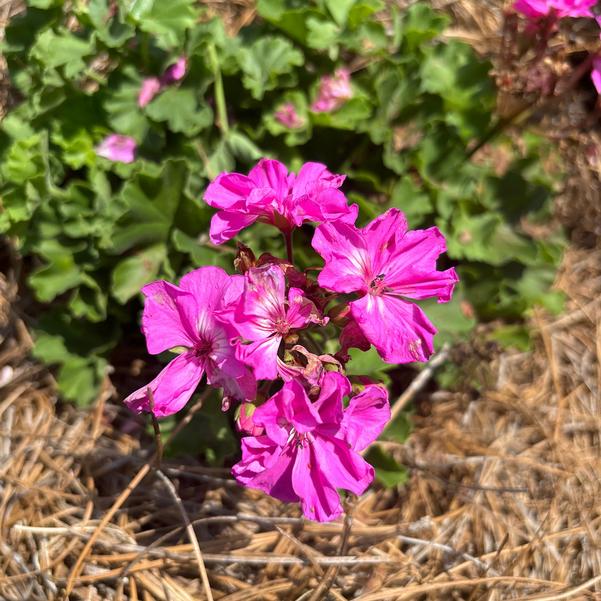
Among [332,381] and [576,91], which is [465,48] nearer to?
[576,91]

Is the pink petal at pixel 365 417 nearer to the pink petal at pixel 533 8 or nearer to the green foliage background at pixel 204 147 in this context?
the green foliage background at pixel 204 147

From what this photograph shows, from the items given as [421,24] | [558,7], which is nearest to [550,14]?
[558,7]

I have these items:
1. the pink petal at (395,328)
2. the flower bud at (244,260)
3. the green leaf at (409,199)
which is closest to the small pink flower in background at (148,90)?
A: the green leaf at (409,199)

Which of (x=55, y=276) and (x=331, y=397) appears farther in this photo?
(x=55, y=276)

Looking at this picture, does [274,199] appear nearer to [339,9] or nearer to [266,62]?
[266,62]

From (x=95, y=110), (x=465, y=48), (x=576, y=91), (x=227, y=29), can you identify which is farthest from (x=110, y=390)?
(x=576, y=91)

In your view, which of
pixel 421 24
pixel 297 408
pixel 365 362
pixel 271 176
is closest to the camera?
pixel 297 408
